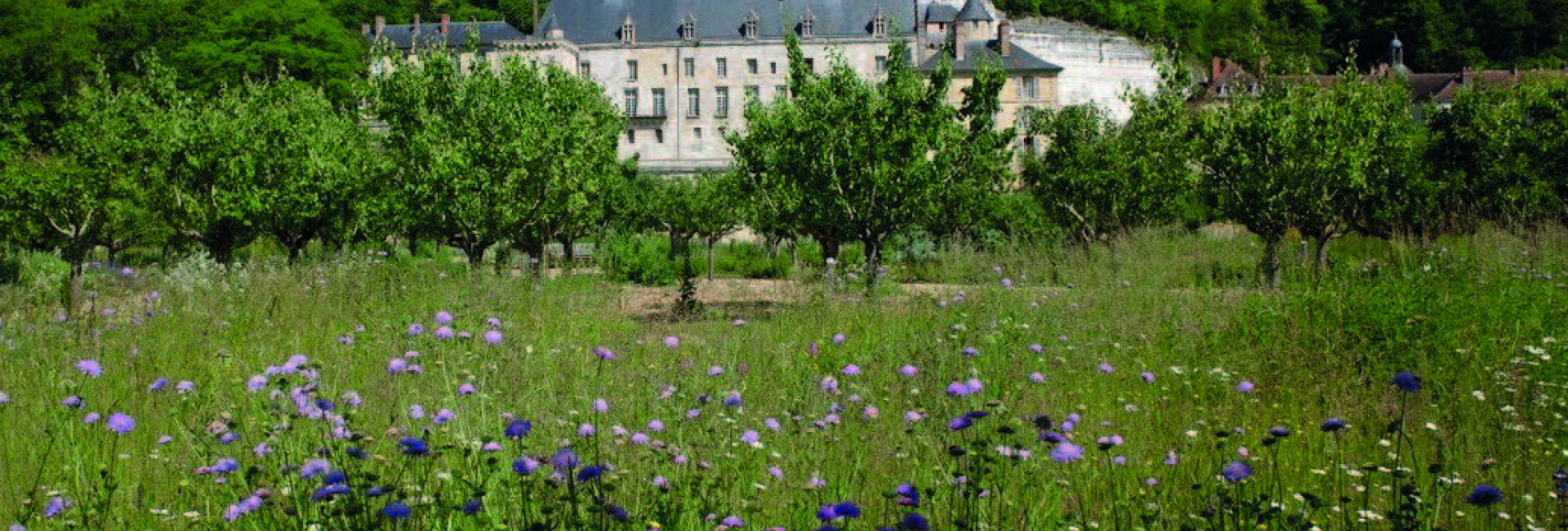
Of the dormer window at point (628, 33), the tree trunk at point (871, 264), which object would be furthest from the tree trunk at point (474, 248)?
the dormer window at point (628, 33)

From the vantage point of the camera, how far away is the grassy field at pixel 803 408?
349 cm

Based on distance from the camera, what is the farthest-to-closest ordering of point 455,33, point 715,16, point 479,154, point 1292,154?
point 455,33
point 715,16
point 1292,154
point 479,154

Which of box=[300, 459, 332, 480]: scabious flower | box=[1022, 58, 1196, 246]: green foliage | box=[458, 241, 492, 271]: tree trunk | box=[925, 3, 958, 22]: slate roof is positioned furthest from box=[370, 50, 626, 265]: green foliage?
box=[925, 3, 958, 22]: slate roof

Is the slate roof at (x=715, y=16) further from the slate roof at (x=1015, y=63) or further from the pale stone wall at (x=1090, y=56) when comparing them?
the pale stone wall at (x=1090, y=56)

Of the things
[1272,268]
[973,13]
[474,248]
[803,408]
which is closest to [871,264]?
[1272,268]

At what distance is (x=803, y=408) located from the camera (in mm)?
5266

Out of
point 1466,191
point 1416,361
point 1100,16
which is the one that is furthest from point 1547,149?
point 1100,16

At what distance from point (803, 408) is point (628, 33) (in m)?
64.7

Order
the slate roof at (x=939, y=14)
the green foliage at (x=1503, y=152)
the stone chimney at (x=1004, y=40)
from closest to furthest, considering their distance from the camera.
Result: the green foliage at (x=1503, y=152) < the stone chimney at (x=1004, y=40) < the slate roof at (x=939, y=14)

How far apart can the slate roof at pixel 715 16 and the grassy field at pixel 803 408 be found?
186 feet

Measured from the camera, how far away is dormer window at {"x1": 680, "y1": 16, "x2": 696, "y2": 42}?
67500 mm

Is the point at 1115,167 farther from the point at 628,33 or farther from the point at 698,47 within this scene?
the point at 628,33

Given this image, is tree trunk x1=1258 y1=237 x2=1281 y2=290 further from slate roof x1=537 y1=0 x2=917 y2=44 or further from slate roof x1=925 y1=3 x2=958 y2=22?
slate roof x1=925 y1=3 x2=958 y2=22

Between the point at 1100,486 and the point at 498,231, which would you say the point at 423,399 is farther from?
the point at 498,231
